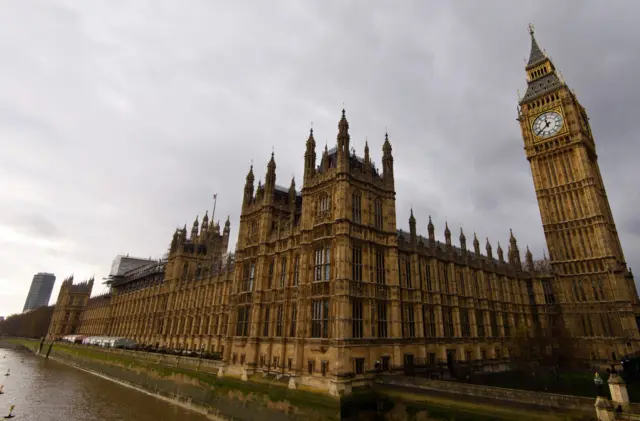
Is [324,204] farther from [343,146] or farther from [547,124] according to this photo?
[547,124]

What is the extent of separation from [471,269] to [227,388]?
37.4m

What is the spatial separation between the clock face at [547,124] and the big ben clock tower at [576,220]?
10 centimetres

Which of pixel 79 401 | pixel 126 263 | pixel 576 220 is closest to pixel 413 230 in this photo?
pixel 576 220

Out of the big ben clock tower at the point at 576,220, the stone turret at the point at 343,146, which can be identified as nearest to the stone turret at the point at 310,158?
the stone turret at the point at 343,146

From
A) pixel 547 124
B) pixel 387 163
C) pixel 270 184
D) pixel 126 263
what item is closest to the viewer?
pixel 387 163

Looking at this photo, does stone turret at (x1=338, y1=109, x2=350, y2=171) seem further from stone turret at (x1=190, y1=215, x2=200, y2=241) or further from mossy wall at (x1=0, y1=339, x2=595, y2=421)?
stone turret at (x1=190, y1=215, x2=200, y2=241)

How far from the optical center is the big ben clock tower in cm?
5397

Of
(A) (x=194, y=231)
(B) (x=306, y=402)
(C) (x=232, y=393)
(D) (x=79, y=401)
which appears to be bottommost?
(D) (x=79, y=401)

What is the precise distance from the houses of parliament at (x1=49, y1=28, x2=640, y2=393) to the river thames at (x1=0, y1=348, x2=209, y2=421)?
9.24 metres

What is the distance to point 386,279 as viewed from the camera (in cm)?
3591

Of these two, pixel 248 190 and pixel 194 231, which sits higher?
pixel 194 231

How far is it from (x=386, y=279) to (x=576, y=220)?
49.0 metres

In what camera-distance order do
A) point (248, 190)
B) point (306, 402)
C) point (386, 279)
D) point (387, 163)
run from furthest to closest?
point (248, 190)
point (387, 163)
point (386, 279)
point (306, 402)

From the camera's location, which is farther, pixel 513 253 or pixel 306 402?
pixel 513 253
